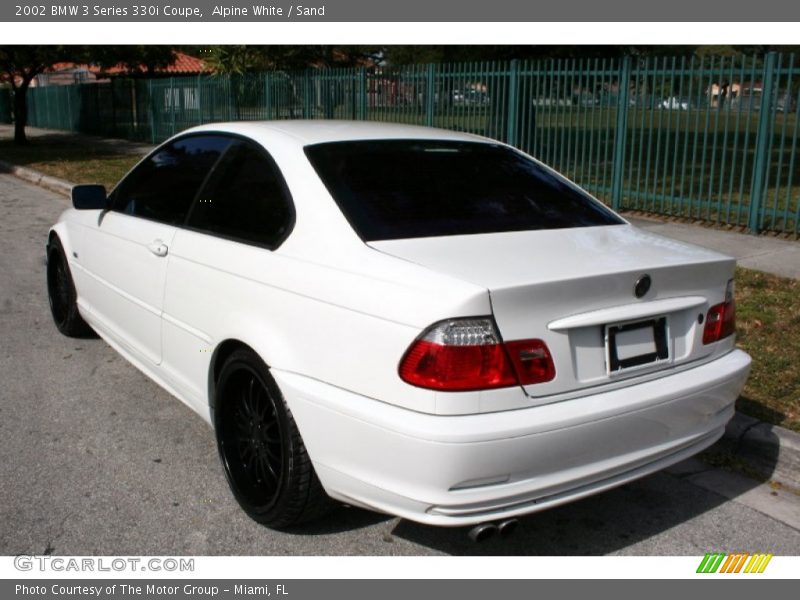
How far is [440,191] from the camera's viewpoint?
3.50 m

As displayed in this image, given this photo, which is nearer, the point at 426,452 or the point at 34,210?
the point at 426,452

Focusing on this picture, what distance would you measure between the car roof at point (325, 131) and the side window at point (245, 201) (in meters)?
0.11

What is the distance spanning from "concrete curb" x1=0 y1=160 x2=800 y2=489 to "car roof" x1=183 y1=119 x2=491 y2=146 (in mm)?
1933

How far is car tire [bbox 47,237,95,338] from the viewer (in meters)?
5.65

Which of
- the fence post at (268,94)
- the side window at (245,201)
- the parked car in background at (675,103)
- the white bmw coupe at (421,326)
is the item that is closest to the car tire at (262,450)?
the white bmw coupe at (421,326)

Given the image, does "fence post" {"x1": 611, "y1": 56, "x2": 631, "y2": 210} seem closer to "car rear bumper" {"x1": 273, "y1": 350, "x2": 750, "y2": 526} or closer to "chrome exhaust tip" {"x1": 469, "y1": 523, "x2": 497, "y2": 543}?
"car rear bumper" {"x1": 273, "y1": 350, "x2": 750, "y2": 526}

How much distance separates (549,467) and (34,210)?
37.8 feet

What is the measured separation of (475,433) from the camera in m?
2.60

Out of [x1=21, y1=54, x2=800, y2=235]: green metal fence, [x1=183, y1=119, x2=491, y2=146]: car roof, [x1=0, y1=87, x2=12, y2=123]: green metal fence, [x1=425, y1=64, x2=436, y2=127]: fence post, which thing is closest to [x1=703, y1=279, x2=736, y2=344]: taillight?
[x1=183, y1=119, x2=491, y2=146]: car roof

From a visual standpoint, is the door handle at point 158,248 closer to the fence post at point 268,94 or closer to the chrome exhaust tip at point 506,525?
the chrome exhaust tip at point 506,525

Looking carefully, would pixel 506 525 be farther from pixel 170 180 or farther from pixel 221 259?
pixel 170 180
